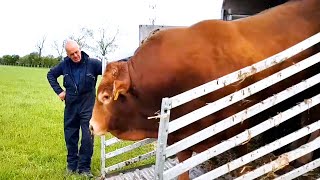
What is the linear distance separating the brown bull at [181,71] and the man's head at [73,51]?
A: 7.15 feet

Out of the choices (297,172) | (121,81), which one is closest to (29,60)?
(121,81)

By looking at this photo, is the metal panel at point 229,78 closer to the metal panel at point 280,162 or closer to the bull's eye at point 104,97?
the metal panel at point 280,162

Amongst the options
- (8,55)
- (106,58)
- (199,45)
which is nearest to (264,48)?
(199,45)

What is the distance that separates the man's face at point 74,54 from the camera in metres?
6.37

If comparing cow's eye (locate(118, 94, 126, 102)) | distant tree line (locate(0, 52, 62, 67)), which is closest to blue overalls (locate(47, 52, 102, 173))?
cow's eye (locate(118, 94, 126, 102))

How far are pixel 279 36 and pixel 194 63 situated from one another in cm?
95

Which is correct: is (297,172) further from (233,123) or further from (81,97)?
(81,97)

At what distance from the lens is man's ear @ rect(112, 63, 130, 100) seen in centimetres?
406

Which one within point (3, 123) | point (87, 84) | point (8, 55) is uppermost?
point (87, 84)

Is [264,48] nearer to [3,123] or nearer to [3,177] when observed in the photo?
[3,177]

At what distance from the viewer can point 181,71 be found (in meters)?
4.23

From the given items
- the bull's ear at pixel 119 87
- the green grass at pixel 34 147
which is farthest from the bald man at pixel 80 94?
the bull's ear at pixel 119 87

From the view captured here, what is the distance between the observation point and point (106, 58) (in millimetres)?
5660

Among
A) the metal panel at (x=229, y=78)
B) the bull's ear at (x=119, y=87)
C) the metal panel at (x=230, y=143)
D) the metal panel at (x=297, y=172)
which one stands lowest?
the metal panel at (x=297, y=172)
